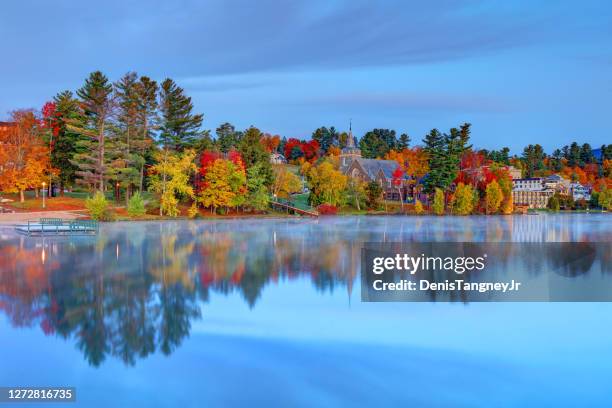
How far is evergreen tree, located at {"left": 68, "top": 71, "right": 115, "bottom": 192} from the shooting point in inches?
1971

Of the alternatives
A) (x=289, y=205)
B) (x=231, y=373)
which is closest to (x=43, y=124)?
(x=289, y=205)

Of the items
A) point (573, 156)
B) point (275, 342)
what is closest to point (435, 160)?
point (275, 342)

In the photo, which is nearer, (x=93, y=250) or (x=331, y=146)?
(x=93, y=250)

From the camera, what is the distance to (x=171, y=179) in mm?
A: 52281

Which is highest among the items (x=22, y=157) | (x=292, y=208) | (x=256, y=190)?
(x=22, y=157)

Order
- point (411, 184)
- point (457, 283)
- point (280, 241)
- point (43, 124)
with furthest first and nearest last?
1. point (411, 184)
2. point (43, 124)
3. point (280, 241)
4. point (457, 283)

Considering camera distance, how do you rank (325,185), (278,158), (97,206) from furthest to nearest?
1. (278,158)
2. (325,185)
3. (97,206)

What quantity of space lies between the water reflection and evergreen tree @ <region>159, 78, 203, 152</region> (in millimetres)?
22063

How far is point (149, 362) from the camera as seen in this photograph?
1068 cm

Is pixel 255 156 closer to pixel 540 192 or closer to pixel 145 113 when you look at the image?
pixel 145 113

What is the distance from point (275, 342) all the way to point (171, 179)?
4194 centimetres

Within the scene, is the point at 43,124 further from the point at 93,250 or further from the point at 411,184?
the point at 411,184

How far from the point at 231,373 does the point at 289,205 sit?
50.2 metres

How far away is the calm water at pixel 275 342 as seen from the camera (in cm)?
956
